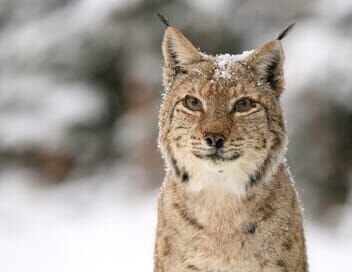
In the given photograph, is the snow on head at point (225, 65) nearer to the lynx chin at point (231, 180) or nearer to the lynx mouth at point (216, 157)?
the lynx chin at point (231, 180)

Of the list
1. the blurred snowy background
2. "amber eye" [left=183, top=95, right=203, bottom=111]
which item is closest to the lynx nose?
"amber eye" [left=183, top=95, right=203, bottom=111]

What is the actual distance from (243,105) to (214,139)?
0.39m

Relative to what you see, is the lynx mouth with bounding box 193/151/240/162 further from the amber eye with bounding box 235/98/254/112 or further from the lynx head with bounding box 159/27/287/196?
the amber eye with bounding box 235/98/254/112

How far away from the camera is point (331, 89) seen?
1035 centimetres

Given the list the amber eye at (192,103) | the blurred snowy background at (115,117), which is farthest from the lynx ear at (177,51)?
the blurred snowy background at (115,117)

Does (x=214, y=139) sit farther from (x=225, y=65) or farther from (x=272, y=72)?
(x=272, y=72)

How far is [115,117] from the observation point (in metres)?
11.8

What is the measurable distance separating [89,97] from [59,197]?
1484 millimetres

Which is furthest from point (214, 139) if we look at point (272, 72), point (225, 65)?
point (272, 72)

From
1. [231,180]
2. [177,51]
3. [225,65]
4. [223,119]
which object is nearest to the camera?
[223,119]

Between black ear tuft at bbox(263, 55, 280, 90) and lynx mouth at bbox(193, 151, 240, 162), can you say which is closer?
lynx mouth at bbox(193, 151, 240, 162)

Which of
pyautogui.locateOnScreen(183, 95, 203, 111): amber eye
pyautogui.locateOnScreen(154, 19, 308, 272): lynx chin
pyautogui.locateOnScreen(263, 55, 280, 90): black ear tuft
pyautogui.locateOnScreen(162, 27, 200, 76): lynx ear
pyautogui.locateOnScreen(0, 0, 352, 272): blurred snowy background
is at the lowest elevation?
pyautogui.locateOnScreen(154, 19, 308, 272): lynx chin

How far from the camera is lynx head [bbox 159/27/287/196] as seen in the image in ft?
Answer: 15.2

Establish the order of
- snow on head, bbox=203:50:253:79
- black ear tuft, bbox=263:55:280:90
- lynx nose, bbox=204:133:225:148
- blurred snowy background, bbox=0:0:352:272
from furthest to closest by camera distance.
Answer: blurred snowy background, bbox=0:0:352:272 < black ear tuft, bbox=263:55:280:90 < snow on head, bbox=203:50:253:79 < lynx nose, bbox=204:133:225:148
